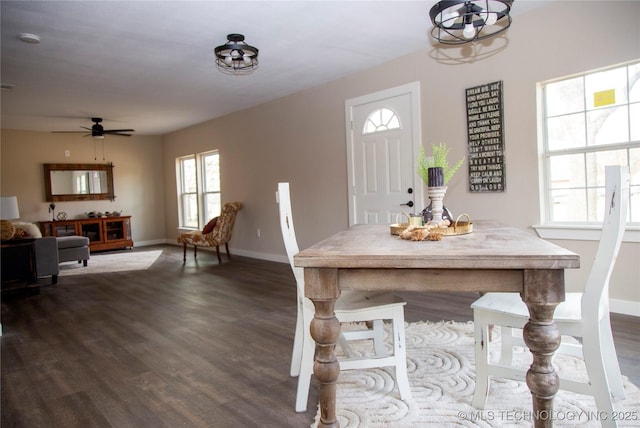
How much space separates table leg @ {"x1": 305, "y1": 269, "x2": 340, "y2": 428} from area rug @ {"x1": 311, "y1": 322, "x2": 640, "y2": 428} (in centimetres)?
23

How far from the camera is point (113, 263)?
6.62 meters

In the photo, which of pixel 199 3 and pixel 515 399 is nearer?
pixel 515 399

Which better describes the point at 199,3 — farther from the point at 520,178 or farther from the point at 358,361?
the point at 520,178

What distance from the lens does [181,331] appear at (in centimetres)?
314

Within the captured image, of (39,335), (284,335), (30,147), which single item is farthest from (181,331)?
(30,147)

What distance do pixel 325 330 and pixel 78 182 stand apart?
822cm

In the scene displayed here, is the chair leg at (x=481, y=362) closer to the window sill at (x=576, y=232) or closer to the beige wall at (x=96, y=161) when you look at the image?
the window sill at (x=576, y=232)

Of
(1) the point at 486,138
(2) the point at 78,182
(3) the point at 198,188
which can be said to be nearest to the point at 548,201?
(1) the point at 486,138

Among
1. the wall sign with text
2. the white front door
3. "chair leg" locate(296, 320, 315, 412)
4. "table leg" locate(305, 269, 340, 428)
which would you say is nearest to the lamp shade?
the white front door

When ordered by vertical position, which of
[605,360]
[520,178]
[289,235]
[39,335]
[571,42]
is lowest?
[39,335]

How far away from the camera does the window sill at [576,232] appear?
2.96m

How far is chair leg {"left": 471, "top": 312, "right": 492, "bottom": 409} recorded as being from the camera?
1770 mm

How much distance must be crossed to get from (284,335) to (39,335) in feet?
6.33

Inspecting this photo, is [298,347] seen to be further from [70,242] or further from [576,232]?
[70,242]
